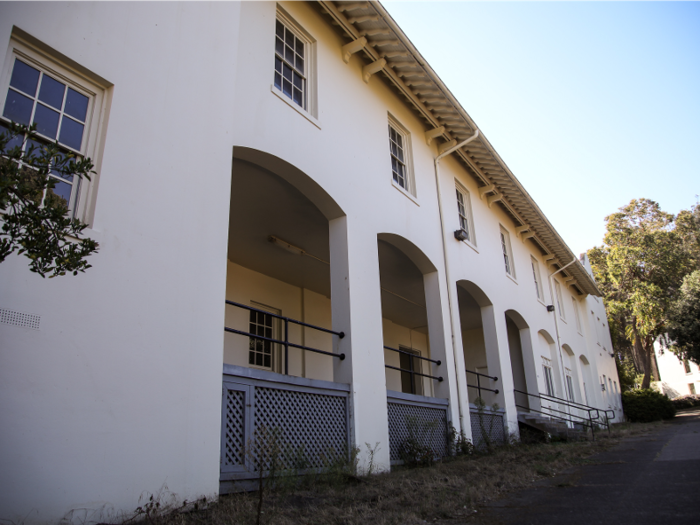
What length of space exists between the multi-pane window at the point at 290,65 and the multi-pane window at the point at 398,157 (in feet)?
9.28

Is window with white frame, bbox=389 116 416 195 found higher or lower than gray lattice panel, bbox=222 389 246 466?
higher

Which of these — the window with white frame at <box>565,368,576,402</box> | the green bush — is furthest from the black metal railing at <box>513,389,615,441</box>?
the green bush

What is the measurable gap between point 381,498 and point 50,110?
5006 millimetres

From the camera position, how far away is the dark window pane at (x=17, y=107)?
4.41 m

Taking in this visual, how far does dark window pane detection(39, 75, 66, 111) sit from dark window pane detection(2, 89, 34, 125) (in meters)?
0.15

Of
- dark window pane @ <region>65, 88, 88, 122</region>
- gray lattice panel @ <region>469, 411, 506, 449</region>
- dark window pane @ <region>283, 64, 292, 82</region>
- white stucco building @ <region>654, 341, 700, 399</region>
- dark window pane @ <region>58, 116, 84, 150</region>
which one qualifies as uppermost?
dark window pane @ <region>283, 64, 292, 82</region>

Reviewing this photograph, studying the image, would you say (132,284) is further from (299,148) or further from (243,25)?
(243,25)

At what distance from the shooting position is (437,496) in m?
5.46

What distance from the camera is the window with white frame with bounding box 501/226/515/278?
1644cm

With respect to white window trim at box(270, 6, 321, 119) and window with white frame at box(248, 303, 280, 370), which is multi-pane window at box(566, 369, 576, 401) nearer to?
window with white frame at box(248, 303, 280, 370)

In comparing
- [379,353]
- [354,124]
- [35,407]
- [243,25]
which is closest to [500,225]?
[354,124]

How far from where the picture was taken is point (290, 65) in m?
8.24

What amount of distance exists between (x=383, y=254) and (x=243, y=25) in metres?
5.71

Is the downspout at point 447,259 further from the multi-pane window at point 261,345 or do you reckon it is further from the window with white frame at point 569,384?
the window with white frame at point 569,384
